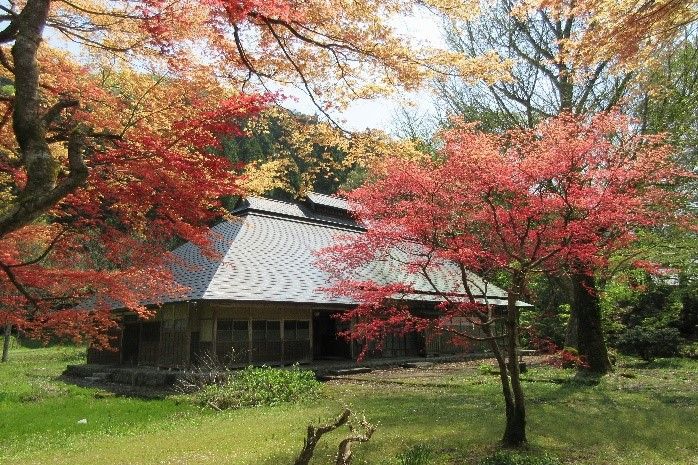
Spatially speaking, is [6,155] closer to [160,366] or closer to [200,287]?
[200,287]

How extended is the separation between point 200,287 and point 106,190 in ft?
30.3

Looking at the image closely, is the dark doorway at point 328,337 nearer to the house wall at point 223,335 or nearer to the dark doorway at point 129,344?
the house wall at point 223,335

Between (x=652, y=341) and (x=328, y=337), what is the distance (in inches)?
512

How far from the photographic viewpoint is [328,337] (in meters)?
21.0

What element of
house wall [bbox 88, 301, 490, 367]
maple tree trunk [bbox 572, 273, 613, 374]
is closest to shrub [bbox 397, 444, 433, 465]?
house wall [bbox 88, 301, 490, 367]

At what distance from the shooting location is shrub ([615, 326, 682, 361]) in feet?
66.1

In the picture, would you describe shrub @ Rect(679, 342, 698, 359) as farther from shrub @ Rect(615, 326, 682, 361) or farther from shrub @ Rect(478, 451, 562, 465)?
shrub @ Rect(478, 451, 562, 465)

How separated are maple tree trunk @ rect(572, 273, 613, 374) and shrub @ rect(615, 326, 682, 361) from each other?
6.64 m

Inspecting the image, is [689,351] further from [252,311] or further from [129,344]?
[129,344]

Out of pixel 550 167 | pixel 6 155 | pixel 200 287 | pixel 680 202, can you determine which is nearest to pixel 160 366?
pixel 200 287

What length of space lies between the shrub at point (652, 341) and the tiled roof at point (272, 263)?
578 centimetres

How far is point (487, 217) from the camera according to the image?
28.2 ft

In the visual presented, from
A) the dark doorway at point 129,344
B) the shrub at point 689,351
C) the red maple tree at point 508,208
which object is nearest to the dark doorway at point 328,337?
the dark doorway at point 129,344

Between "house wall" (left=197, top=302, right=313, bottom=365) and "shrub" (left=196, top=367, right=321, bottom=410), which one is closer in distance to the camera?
"shrub" (left=196, top=367, right=321, bottom=410)
